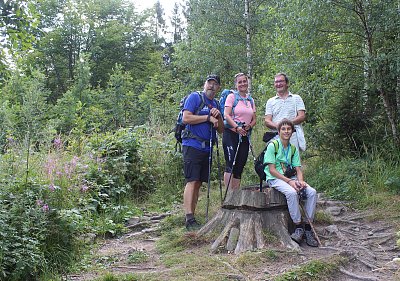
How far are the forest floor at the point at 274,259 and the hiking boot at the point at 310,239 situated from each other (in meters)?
0.07

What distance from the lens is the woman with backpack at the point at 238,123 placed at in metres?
5.39

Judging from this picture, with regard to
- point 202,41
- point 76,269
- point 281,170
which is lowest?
point 76,269

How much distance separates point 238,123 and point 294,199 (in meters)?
1.37

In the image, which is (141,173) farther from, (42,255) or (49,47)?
(49,47)

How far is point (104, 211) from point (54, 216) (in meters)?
1.89

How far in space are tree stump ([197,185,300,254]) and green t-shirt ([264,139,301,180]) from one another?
0.27 meters

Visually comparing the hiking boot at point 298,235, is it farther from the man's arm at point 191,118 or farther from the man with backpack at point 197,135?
the man's arm at point 191,118

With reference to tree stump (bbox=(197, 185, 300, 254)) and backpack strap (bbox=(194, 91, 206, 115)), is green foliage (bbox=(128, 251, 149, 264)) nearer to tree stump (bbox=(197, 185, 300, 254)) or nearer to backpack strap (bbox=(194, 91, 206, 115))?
tree stump (bbox=(197, 185, 300, 254))

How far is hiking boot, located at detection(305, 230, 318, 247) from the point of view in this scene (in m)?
4.45

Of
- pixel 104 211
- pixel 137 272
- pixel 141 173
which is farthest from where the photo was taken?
pixel 141 173

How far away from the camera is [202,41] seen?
16.8 meters

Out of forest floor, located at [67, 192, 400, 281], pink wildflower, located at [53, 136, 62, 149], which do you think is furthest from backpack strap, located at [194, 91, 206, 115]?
pink wildflower, located at [53, 136, 62, 149]

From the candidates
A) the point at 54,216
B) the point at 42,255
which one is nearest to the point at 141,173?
the point at 54,216

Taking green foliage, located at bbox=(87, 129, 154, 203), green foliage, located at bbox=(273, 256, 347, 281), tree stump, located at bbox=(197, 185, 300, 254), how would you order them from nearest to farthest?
green foliage, located at bbox=(273, 256, 347, 281) → tree stump, located at bbox=(197, 185, 300, 254) → green foliage, located at bbox=(87, 129, 154, 203)
